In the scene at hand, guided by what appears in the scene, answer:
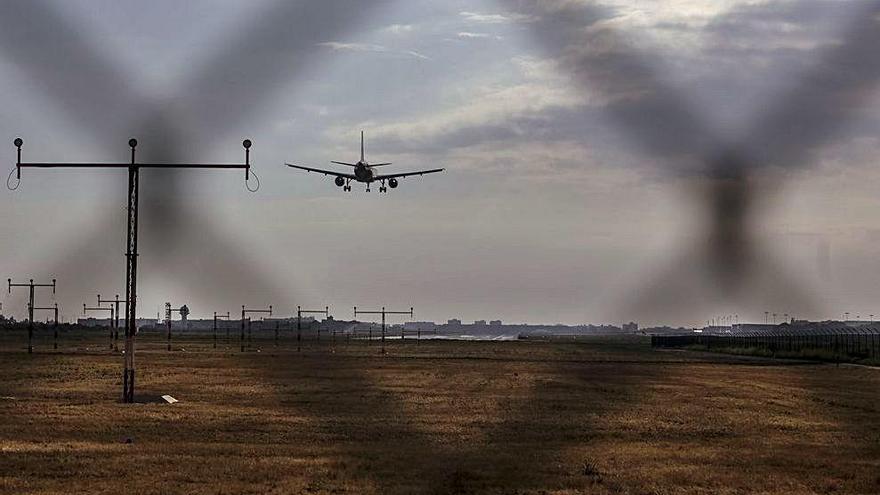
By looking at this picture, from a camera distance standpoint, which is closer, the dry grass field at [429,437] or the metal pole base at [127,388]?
the dry grass field at [429,437]

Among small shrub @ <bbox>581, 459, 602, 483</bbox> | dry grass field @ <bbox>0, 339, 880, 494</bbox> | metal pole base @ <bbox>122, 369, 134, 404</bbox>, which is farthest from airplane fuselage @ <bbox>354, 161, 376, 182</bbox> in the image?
small shrub @ <bbox>581, 459, 602, 483</bbox>

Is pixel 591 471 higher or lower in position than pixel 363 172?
lower

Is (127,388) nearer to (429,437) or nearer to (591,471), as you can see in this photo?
(429,437)

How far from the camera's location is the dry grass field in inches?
819

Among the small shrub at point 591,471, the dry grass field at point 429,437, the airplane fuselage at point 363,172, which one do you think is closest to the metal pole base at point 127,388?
the dry grass field at point 429,437

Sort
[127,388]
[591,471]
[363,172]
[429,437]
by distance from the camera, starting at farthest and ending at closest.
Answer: [363,172] → [127,388] → [429,437] → [591,471]

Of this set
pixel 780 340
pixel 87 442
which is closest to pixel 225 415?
pixel 87 442

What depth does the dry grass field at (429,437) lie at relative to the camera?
68.3 feet

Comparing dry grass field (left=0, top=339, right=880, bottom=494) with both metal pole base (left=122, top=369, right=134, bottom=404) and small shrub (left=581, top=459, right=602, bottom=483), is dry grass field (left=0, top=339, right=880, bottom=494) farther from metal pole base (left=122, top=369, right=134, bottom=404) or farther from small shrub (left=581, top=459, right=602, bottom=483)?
metal pole base (left=122, top=369, right=134, bottom=404)

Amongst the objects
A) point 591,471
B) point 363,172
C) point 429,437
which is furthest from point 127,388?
point 363,172

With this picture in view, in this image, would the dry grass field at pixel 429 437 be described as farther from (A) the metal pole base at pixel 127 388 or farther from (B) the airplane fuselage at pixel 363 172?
(B) the airplane fuselage at pixel 363 172

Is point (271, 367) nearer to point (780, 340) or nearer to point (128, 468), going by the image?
point (128, 468)

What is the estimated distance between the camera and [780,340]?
12912 cm

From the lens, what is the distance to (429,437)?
2839cm
